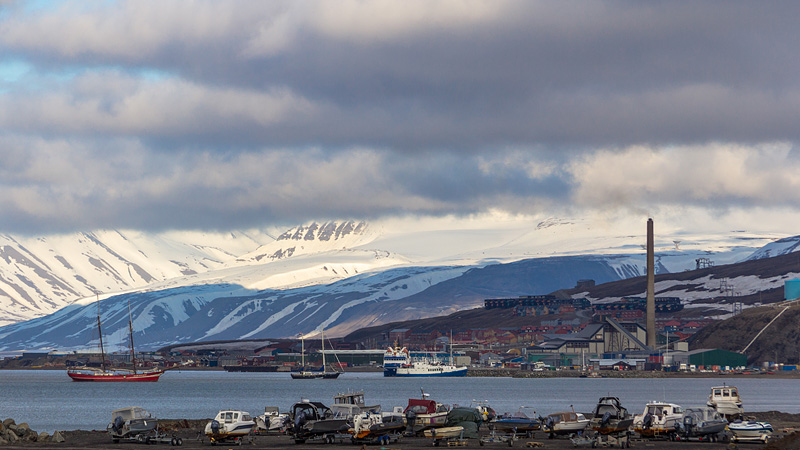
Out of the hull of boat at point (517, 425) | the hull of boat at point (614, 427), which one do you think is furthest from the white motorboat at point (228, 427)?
the hull of boat at point (614, 427)

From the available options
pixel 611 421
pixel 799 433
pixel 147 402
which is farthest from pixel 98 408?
pixel 799 433

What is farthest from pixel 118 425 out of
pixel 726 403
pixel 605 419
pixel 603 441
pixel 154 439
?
pixel 726 403

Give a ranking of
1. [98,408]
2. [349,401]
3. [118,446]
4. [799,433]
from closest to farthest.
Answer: [799,433] → [118,446] → [349,401] → [98,408]

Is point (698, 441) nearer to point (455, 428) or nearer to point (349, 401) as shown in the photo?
point (455, 428)

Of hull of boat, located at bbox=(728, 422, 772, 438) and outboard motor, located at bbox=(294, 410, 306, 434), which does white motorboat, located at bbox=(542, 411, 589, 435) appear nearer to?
hull of boat, located at bbox=(728, 422, 772, 438)

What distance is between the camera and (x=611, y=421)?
236 ft

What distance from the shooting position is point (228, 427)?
2749 inches

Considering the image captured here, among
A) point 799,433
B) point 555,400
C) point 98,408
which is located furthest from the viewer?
point 555,400

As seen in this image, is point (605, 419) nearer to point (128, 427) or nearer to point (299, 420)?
point (299, 420)

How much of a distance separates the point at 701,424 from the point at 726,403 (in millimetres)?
15446

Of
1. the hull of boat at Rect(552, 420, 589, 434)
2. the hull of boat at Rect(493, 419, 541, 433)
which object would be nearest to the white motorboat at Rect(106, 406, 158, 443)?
the hull of boat at Rect(493, 419, 541, 433)

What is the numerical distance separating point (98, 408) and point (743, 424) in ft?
261

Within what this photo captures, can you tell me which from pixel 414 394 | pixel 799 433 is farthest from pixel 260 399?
pixel 799 433

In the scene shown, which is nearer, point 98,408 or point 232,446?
point 232,446
